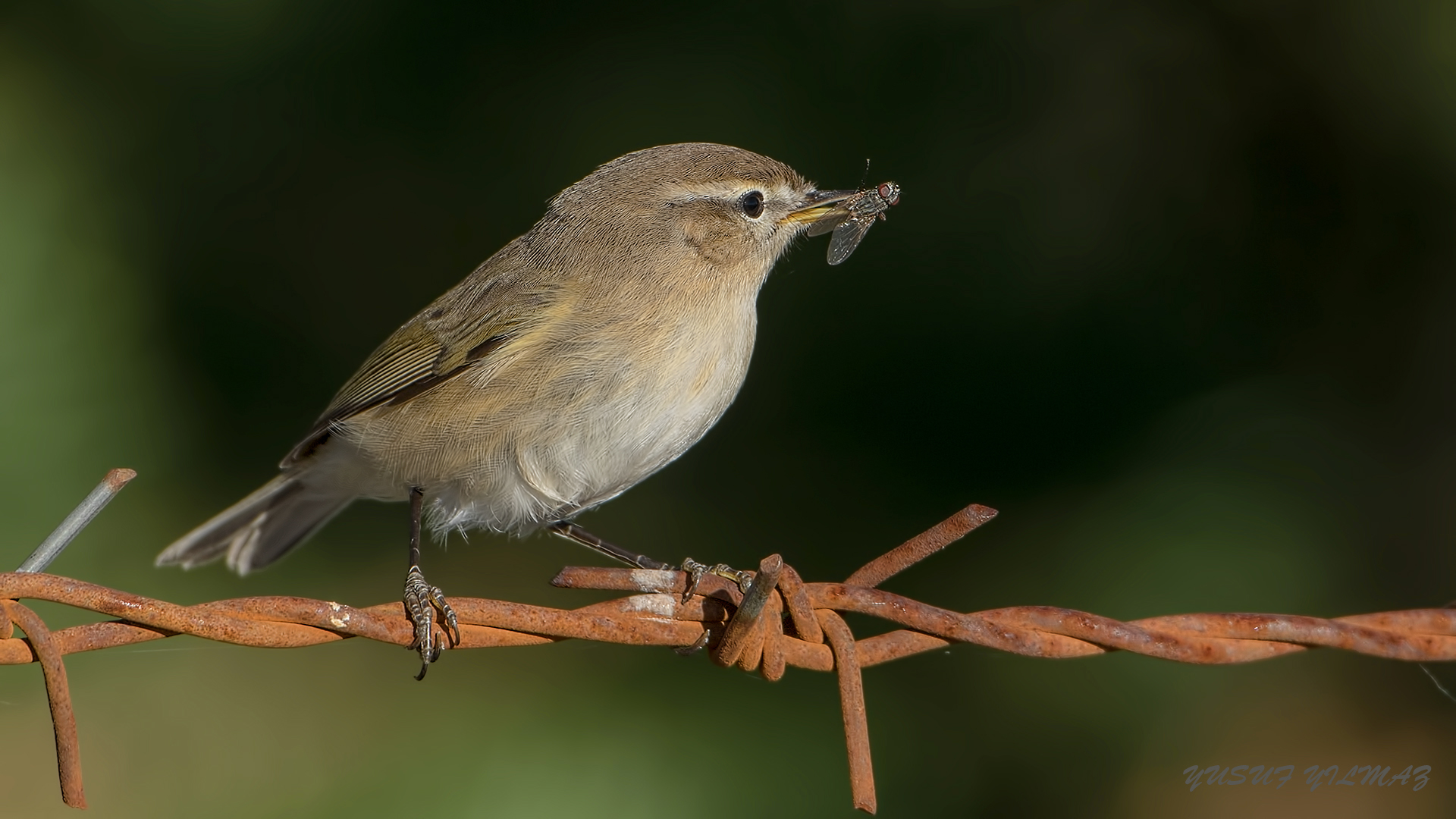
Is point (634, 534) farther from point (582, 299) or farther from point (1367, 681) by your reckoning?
point (1367, 681)

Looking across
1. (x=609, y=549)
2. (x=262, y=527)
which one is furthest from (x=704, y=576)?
(x=262, y=527)

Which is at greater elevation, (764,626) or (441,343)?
(441,343)

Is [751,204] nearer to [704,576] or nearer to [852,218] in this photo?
[852,218]

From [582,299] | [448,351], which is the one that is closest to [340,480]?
[448,351]

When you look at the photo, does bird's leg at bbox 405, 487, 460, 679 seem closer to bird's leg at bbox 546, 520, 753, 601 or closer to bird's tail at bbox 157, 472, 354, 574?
bird's leg at bbox 546, 520, 753, 601

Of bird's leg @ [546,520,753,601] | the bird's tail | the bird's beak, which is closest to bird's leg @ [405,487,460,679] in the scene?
bird's leg @ [546,520,753,601]

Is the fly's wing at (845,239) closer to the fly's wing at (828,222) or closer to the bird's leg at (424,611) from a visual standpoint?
the fly's wing at (828,222)

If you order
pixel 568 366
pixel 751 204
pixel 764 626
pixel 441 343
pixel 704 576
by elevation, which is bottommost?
pixel 764 626
